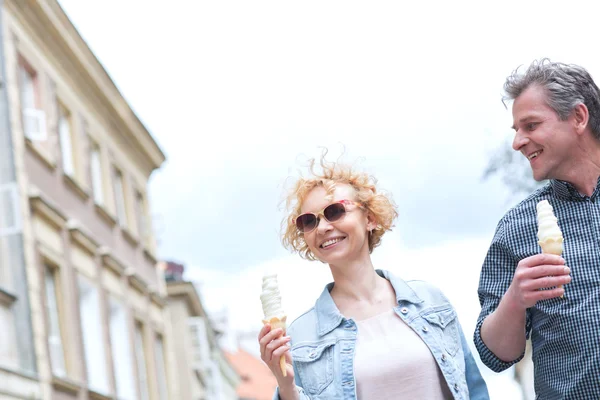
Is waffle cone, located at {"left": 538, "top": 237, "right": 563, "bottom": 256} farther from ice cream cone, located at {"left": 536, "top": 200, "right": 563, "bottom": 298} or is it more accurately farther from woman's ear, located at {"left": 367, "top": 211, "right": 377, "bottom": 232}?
woman's ear, located at {"left": 367, "top": 211, "right": 377, "bottom": 232}

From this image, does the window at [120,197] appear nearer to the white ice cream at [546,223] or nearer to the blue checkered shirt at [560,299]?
the blue checkered shirt at [560,299]

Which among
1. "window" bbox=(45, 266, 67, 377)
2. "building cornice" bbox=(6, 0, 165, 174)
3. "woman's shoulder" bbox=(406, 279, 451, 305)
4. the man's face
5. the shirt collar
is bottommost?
"woman's shoulder" bbox=(406, 279, 451, 305)

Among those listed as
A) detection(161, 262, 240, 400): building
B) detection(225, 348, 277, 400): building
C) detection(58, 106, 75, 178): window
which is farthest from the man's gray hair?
detection(225, 348, 277, 400): building

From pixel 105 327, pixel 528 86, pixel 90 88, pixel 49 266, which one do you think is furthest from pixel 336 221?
pixel 90 88

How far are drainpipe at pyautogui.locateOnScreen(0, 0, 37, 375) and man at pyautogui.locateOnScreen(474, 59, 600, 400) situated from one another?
1224 cm

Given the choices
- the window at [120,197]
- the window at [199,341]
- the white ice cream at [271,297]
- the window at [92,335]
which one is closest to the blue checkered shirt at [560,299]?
the white ice cream at [271,297]

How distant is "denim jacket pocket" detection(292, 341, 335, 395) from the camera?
159 inches

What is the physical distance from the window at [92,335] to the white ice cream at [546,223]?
17.0m

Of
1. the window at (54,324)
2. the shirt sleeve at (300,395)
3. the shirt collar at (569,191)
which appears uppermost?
the window at (54,324)

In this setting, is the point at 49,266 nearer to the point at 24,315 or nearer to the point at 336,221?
the point at 24,315

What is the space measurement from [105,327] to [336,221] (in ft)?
56.3

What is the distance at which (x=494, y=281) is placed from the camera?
3.86 meters

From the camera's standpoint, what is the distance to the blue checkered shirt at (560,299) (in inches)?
139

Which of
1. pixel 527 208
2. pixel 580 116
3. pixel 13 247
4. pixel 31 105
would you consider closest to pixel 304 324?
pixel 527 208
